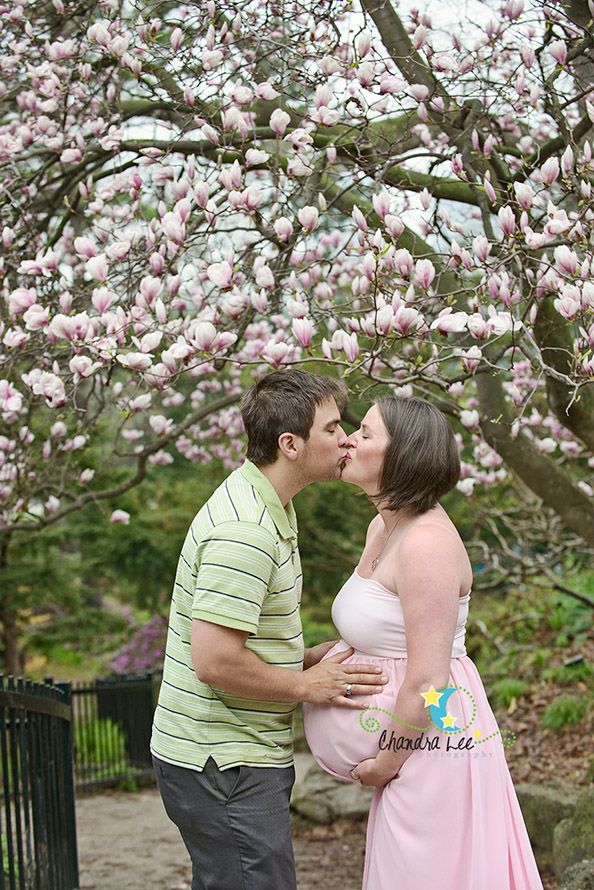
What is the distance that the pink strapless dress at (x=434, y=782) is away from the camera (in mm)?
2770

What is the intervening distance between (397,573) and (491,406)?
9.68 feet

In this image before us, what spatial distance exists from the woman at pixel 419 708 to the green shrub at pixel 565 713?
493 centimetres

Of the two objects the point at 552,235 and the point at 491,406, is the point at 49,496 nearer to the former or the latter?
the point at 491,406

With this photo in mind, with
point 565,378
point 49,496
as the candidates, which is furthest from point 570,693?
point 565,378

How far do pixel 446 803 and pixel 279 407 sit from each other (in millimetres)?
1138

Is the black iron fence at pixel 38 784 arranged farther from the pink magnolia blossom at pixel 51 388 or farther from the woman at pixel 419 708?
the woman at pixel 419 708

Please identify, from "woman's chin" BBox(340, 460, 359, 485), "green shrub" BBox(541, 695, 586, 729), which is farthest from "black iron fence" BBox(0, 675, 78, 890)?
"green shrub" BBox(541, 695, 586, 729)

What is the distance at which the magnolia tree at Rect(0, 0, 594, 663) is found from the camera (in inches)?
152

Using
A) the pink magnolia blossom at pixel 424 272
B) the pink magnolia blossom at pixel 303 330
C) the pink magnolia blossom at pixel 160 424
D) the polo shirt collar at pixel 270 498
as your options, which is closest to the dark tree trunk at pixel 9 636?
the pink magnolia blossom at pixel 160 424

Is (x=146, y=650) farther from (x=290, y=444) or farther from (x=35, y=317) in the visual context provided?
(x=290, y=444)

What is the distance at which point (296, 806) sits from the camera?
25.9 ft

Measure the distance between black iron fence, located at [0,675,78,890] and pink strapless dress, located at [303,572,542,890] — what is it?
127 centimetres

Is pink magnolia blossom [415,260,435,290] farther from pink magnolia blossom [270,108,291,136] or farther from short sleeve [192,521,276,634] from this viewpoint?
short sleeve [192,521,276,634]

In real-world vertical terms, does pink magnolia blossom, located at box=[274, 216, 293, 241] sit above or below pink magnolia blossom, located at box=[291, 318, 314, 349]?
above
